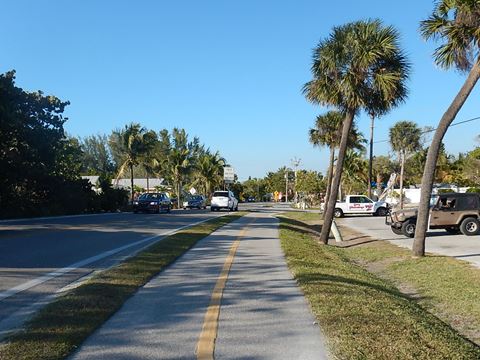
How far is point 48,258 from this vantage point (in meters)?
12.6

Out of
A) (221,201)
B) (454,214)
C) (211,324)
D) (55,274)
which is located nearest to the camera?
(211,324)

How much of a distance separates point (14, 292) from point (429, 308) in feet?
22.6

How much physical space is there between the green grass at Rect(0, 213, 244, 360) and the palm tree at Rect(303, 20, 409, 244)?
32.0ft

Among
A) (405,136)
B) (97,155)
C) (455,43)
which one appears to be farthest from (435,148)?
(97,155)

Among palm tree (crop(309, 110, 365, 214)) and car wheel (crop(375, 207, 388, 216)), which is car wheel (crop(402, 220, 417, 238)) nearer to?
palm tree (crop(309, 110, 365, 214))

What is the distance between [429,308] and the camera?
360 inches

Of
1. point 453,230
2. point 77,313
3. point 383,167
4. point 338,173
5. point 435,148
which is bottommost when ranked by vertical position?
point 77,313

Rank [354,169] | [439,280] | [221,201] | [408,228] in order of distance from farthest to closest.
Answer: [354,169] → [221,201] → [408,228] → [439,280]

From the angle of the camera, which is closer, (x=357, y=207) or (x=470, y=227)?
(x=470, y=227)

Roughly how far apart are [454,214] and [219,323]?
1773 centimetres

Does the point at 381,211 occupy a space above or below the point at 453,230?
above

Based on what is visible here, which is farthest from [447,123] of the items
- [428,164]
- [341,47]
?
[341,47]

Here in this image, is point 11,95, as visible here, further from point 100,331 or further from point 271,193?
point 271,193

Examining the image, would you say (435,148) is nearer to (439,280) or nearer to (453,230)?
(439,280)
